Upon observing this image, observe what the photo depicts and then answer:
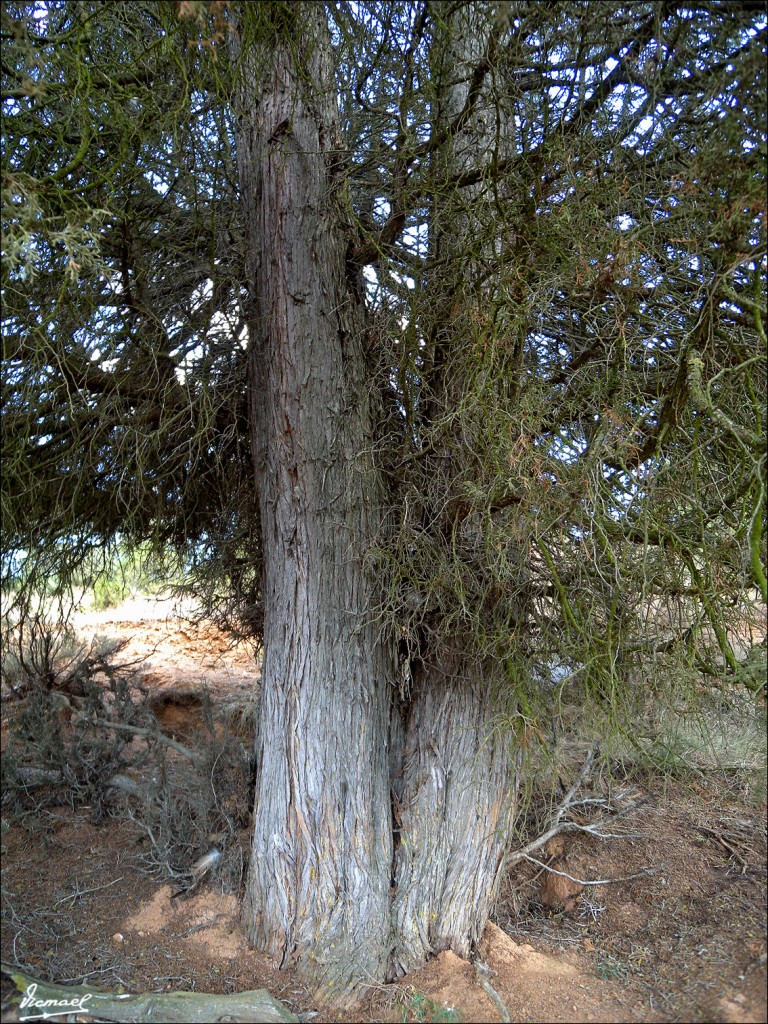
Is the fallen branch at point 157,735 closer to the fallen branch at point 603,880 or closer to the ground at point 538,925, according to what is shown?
the ground at point 538,925

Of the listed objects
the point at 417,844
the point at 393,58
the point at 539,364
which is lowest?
the point at 417,844

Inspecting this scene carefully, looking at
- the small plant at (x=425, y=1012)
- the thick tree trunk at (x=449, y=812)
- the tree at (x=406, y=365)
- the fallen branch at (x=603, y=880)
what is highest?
the tree at (x=406, y=365)

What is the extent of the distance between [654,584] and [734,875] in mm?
2220

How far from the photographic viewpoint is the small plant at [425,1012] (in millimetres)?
3867

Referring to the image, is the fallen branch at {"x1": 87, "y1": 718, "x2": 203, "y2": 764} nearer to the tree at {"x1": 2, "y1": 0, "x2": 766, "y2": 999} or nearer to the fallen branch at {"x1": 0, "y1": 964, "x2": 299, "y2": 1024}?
the tree at {"x1": 2, "y1": 0, "x2": 766, "y2": 999}

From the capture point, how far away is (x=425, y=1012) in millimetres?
3938

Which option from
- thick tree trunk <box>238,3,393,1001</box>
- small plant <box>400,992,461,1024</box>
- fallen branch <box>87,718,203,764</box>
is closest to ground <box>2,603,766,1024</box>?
small plant <box>400,992,461,1024</box>

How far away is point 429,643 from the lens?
471 centimetres

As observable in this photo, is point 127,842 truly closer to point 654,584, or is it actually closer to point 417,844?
point 417,844

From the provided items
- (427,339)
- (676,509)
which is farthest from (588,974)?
(427,339)

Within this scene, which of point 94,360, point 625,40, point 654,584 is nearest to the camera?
point 625,40

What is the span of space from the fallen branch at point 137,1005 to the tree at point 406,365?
496 millimetres

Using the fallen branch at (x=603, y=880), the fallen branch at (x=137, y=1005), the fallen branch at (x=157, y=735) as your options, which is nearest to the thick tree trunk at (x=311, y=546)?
the fallen branch at (x=137, y=1005)

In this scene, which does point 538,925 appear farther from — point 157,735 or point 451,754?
point 157,735
